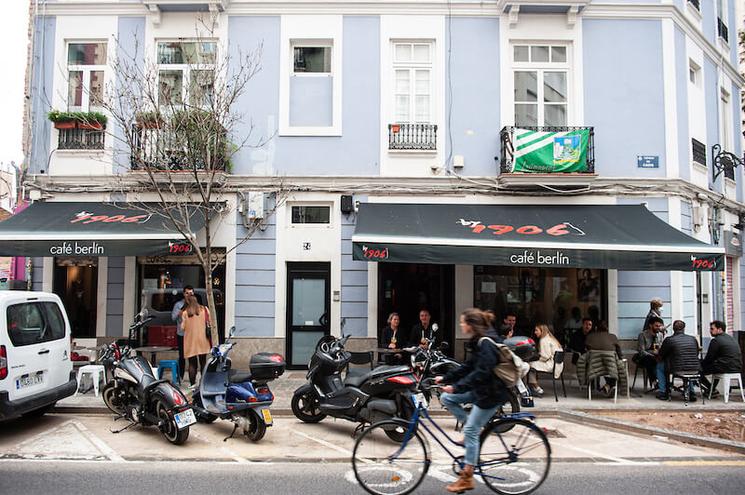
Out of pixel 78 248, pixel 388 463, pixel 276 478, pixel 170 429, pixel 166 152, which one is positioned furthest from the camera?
pixel 166 152

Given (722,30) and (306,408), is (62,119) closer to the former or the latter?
(306,408)

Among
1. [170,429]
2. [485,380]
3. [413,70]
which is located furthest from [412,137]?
[485,380]

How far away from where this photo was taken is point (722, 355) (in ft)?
29.6

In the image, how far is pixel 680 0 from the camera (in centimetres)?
1249

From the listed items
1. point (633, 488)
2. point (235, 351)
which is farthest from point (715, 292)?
point (235, 351)

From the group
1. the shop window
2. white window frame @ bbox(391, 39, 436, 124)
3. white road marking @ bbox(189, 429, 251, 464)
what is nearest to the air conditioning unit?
white window frame @ bbox(391, 39, 436, 124)

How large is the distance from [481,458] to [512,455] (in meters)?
0.28

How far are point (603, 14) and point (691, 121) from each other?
3201 mm

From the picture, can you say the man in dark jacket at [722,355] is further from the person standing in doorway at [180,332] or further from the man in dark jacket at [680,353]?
the person standing in doorway at [180,332]

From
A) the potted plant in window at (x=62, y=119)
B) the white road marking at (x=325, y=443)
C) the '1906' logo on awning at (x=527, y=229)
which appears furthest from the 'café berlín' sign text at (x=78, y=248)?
the '1906' logo on awning at (x=527, y=229)

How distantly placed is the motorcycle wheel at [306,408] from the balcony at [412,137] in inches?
229

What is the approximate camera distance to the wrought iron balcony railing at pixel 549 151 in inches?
438

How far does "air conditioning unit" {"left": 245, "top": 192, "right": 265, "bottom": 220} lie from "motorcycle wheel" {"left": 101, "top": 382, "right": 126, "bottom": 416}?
14.9 ft

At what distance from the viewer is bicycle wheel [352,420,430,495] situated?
4.96 meters
